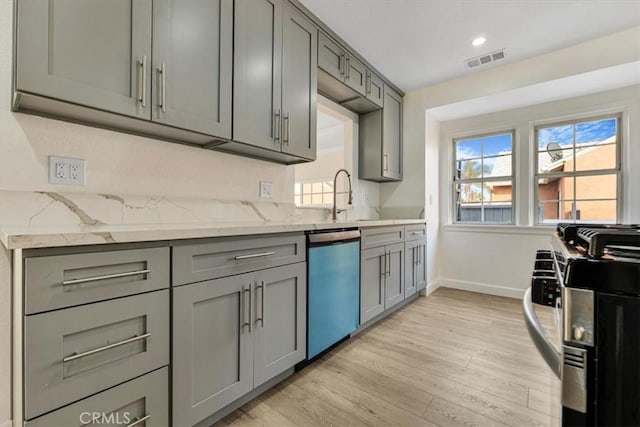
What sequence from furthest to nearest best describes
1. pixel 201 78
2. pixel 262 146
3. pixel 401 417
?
1. pixel 262 146
2. pixel 201 78
3. pixel 401 417

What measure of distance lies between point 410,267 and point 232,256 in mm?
2193

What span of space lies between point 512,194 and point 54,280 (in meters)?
4.08

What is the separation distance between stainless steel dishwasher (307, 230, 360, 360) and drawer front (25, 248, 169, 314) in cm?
86

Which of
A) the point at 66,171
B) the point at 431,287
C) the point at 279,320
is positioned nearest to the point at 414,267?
the point at 431,287

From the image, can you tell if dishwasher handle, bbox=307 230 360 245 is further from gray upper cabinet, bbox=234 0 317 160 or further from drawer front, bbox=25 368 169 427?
drawer front, bbox=25 368 169 427

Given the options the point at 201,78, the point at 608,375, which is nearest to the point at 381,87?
the point at 201,78

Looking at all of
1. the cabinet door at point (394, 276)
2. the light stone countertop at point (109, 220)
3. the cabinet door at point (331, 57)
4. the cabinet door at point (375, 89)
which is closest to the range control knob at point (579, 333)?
the light stone countertop at point (109, 220)

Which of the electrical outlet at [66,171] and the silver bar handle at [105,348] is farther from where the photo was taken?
the electrical outlet at [66,171]

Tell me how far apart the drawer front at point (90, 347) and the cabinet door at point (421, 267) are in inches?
106

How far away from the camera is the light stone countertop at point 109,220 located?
Answer: 0.86 m

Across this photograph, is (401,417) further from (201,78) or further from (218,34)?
(218,34)

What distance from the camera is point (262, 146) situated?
71.1 inches

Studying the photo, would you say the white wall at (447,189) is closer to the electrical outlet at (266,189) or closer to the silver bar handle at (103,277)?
the electrical outlet at (266,189)

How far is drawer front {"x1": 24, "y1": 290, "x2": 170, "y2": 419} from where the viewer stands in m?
0.81
